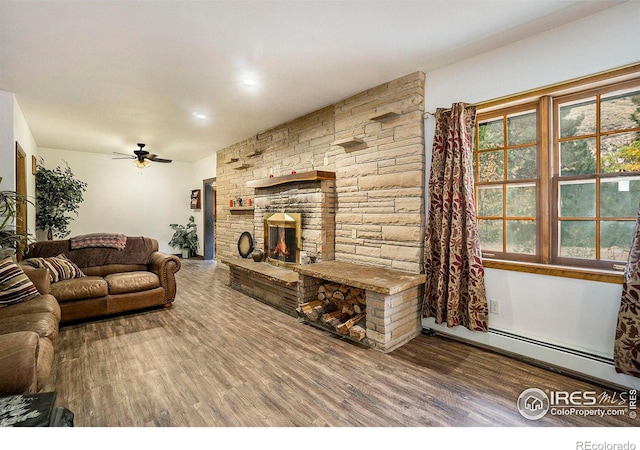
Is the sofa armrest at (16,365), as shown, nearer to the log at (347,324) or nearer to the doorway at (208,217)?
the log at (347,324)

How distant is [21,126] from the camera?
4289 mm

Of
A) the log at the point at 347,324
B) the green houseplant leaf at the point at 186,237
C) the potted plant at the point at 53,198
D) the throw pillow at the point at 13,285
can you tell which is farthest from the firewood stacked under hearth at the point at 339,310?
the green houseplant leaf at the point at 186,237

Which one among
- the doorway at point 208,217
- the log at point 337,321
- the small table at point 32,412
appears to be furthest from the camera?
the doorway at point 208,217

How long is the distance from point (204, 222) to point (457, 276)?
674 cm

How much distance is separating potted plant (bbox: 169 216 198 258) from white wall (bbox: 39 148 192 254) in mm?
152

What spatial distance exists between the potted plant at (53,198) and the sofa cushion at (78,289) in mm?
3409

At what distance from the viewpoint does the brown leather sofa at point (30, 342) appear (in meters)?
1.38

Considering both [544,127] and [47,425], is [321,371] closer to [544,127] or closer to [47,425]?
[47,425]

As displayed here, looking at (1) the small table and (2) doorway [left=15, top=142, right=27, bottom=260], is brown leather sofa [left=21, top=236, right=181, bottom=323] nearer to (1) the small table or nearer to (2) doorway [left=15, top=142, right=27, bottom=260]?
(2) doorway [left=15, top=142, right=27, bottom=260]

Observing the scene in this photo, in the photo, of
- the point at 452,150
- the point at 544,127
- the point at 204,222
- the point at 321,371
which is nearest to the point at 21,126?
the point at 204,222

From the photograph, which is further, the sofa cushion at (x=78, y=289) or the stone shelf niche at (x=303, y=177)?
the stone shelf niche at (x=303, y=177)

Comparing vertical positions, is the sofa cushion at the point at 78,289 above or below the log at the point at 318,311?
above

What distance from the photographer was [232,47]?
103 inches

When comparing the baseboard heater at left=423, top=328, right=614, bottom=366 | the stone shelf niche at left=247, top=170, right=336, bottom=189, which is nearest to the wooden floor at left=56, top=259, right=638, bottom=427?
the baseboard heater at left=423, top=328, right=614, bottom=366
